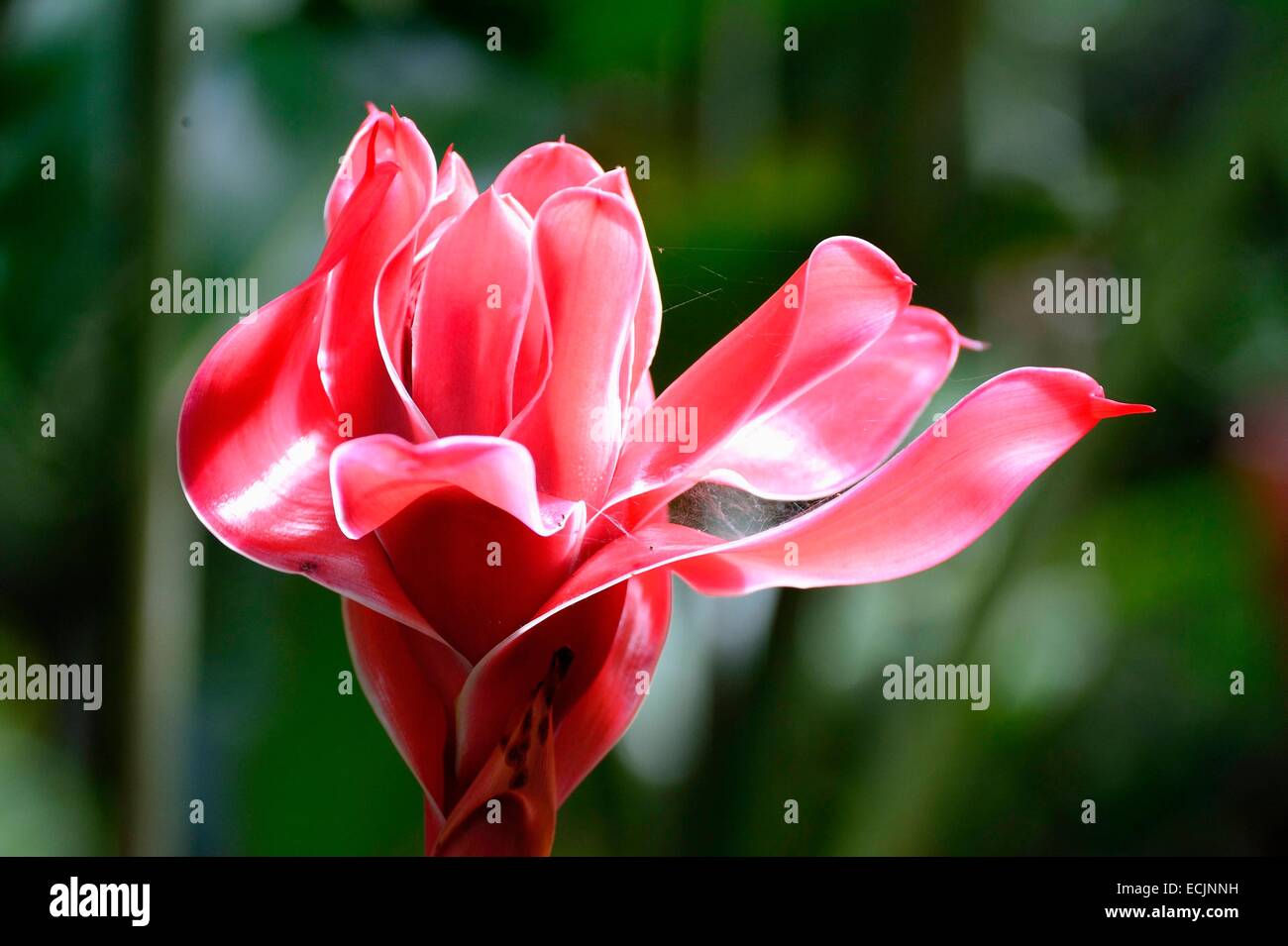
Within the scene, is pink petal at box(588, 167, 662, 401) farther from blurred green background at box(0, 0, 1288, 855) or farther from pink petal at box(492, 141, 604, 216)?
blurred green background at box(0, 0, 1288, 855)

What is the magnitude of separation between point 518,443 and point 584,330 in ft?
0.14

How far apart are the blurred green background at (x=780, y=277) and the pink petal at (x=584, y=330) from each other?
214 mm

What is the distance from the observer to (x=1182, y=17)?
1.98 feet

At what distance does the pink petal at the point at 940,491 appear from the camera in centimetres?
34

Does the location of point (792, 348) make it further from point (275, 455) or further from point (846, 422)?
point (275, 455)

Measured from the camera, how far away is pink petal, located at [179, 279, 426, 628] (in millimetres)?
326

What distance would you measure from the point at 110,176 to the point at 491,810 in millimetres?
403

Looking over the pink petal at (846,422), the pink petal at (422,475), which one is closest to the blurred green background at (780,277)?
the pink petal at (846,422)

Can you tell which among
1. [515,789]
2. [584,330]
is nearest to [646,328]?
[584,330]

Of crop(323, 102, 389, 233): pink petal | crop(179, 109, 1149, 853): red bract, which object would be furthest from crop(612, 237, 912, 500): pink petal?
crop(323, 102, 389, 233): pink petal

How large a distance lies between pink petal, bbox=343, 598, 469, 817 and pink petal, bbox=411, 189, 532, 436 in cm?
7
